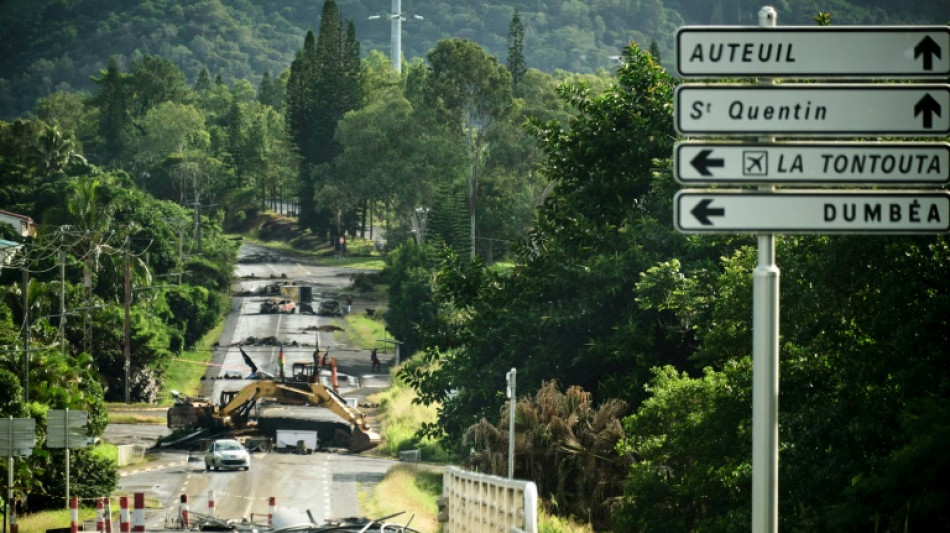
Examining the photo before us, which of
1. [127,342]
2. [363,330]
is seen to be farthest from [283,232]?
[127,342]

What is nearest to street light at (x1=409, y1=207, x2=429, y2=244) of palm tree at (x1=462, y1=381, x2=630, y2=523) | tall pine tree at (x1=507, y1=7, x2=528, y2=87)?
tall pine tree at (x1=507, y1=7, x2=528, y2=87)

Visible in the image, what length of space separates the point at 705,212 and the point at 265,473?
46.7 m

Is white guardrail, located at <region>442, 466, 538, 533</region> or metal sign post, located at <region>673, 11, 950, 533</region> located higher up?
metal sign post, located at <region>673, 11, 950, 533</region>

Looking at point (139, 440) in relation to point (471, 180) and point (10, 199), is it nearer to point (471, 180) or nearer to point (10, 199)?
point (471, 180)

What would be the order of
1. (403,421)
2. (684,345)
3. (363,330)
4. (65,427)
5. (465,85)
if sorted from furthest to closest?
(465,85)
(363,330)
(403,421)
(65,427)
(684,345)

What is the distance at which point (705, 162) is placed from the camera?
979cm

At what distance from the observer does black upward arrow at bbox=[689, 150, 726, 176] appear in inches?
385

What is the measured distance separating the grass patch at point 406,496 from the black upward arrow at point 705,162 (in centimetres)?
2471

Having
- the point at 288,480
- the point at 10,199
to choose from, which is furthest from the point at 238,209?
the point at 288,480

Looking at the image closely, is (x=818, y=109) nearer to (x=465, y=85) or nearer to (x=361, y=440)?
(x=361, y=440)

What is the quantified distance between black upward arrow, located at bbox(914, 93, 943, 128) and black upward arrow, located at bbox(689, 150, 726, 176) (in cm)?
138

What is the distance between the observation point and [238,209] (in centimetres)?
18100

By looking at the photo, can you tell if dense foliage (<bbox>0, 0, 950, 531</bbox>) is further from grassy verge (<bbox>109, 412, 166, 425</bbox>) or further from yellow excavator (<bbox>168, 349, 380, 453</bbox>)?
yellow excavator (<bbox>168, 349, 380, 453</bbox>)

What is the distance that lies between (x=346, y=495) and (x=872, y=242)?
29.5m
